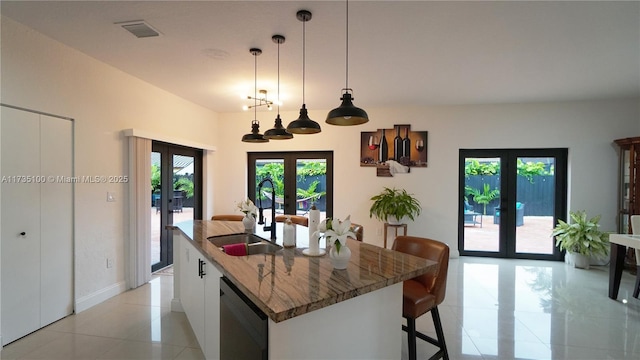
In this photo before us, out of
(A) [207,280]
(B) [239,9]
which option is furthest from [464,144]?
(A) [207,280]

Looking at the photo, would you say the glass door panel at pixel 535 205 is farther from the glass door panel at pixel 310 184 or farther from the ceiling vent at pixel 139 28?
the ceiling vent at pixel 139 28

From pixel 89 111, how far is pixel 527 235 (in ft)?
22.9

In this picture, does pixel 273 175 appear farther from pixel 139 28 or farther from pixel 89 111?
pixel 139 28

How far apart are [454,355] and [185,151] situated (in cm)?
497

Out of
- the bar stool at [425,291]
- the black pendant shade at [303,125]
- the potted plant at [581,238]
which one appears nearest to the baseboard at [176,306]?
the black pendant shade at [303,125]

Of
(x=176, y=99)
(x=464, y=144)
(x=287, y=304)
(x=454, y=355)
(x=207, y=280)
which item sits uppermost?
(x=176, y=99)

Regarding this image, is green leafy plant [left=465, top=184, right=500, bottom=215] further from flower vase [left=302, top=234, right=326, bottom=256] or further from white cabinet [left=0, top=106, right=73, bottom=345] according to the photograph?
white cabinet [left=0, top=106, right=73, bottom=345]

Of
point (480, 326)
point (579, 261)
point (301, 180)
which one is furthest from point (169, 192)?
point (579, 261)

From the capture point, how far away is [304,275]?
1641 millimetres

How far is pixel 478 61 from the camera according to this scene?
3.39m

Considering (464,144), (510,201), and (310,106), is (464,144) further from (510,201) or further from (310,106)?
(310,106)

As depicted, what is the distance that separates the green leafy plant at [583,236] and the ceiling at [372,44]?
6.66 ft

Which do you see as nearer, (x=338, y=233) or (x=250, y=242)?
(x=338, y=233)

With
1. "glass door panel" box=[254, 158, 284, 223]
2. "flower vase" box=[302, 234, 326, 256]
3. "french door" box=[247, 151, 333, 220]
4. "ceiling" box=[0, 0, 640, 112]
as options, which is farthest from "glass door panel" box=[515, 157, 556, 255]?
"flower vase" box=[302, 234, 326, 256]
